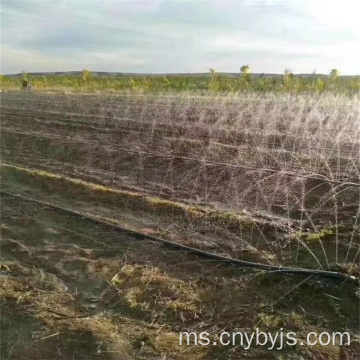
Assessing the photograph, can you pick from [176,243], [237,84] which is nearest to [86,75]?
[237,84]

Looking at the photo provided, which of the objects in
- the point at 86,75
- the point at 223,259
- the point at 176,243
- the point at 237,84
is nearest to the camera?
the point at 223,259

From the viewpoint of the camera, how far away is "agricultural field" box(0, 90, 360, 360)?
2.96m

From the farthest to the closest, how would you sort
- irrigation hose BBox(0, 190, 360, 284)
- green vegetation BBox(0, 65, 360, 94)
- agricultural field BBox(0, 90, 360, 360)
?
green vegetation BBox(0, 65, 360, 94) → irrigation hose BBox(0, 190, 360, 284) → agricultural field BBox(0, 90, 360, 360)

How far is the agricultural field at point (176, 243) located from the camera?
296 cm


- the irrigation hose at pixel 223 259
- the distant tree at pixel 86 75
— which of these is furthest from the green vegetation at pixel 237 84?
the irrigation hose at pixel 223 259

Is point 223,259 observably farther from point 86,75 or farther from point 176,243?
point 86,75

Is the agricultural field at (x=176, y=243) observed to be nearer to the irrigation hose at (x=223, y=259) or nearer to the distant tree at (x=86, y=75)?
the irrigation hose at (x=223, y=259)

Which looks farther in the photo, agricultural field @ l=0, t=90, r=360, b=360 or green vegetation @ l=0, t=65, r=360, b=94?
green vegetation @ l=0, t=65, r=360, b=94

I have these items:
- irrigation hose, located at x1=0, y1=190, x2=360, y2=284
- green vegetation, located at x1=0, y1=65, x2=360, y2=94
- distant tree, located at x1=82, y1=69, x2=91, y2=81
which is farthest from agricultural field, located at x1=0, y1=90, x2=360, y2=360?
distant tree, located at x1=82, y1=69, x2=91, y2=81

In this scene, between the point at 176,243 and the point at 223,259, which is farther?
the point at 176,243

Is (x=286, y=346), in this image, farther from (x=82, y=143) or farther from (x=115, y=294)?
(x=82, y=143)

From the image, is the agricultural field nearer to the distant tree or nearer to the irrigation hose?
the irrigation hose

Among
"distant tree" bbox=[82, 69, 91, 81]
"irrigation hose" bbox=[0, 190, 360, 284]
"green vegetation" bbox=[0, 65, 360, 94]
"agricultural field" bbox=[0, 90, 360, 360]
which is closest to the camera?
"agricultural field" bbox=[0, 90, 360, 360]

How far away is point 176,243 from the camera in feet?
13.8
